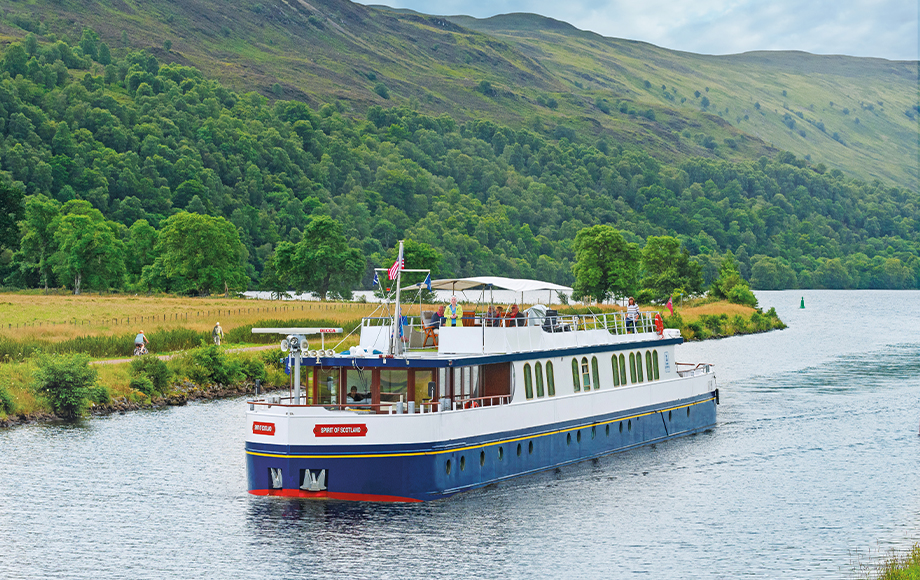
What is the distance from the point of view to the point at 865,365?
79125 mm

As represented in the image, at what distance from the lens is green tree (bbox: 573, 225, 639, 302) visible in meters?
147

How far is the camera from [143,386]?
52156 millimetres

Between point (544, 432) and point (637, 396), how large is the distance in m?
7.90

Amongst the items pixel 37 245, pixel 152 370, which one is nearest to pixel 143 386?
pixel 152 370

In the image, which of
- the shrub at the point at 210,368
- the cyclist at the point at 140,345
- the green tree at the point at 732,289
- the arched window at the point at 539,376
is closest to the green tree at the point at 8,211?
the cyclist at the point at 140,345

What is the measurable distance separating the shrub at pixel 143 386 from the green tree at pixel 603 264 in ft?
331

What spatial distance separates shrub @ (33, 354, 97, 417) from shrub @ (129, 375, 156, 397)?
4290mm

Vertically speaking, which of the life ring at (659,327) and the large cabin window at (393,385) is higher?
the life ring at (659,327)

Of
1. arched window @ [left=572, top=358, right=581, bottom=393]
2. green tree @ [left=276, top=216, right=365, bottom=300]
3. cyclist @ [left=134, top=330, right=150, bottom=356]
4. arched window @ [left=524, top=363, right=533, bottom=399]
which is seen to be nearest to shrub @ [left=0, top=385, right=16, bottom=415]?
cyclist @ [left=134, top=330, right=150, bottom=356]

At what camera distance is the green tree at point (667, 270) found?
494 ft

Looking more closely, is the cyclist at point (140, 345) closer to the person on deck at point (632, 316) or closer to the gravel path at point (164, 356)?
the gravel path at point (164, 356)

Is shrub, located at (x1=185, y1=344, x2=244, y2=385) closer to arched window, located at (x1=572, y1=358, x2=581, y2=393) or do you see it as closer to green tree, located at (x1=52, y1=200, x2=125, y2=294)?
arched window, located at (x1=572, y1=358, x2=581, y2=393)

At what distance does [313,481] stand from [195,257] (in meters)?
121

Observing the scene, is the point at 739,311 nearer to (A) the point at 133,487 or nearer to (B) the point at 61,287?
(B) the point at 61,287
